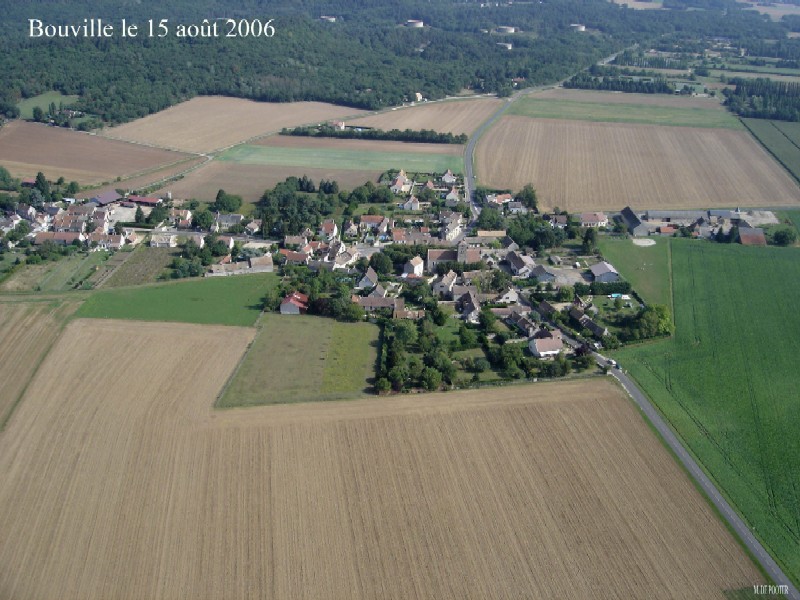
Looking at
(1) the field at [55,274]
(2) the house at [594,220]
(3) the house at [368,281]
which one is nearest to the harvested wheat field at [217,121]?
(1) the field at [55,274]

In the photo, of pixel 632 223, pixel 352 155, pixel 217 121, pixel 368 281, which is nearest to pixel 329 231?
pixel 368 281

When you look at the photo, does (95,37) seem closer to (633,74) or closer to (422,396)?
(633,74)

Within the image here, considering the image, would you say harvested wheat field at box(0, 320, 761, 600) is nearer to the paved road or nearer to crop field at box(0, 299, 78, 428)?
the paved road

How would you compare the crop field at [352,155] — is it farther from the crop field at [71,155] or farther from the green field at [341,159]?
the crop field at [71,155]

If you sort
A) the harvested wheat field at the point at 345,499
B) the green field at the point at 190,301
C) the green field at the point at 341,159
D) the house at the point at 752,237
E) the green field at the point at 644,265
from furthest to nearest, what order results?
the green field at the point at 341,159, the house at the point at 752,237, the green field at the point at 644,265, the green field at the point at 190,301, the harvested wheat field at the point at 345,499

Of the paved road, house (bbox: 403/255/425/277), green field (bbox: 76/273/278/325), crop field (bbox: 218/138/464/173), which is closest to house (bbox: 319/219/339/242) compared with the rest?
green field (bbox: 76/273/278/325)

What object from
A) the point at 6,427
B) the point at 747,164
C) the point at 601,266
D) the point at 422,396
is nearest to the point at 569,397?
the point at 422,396
